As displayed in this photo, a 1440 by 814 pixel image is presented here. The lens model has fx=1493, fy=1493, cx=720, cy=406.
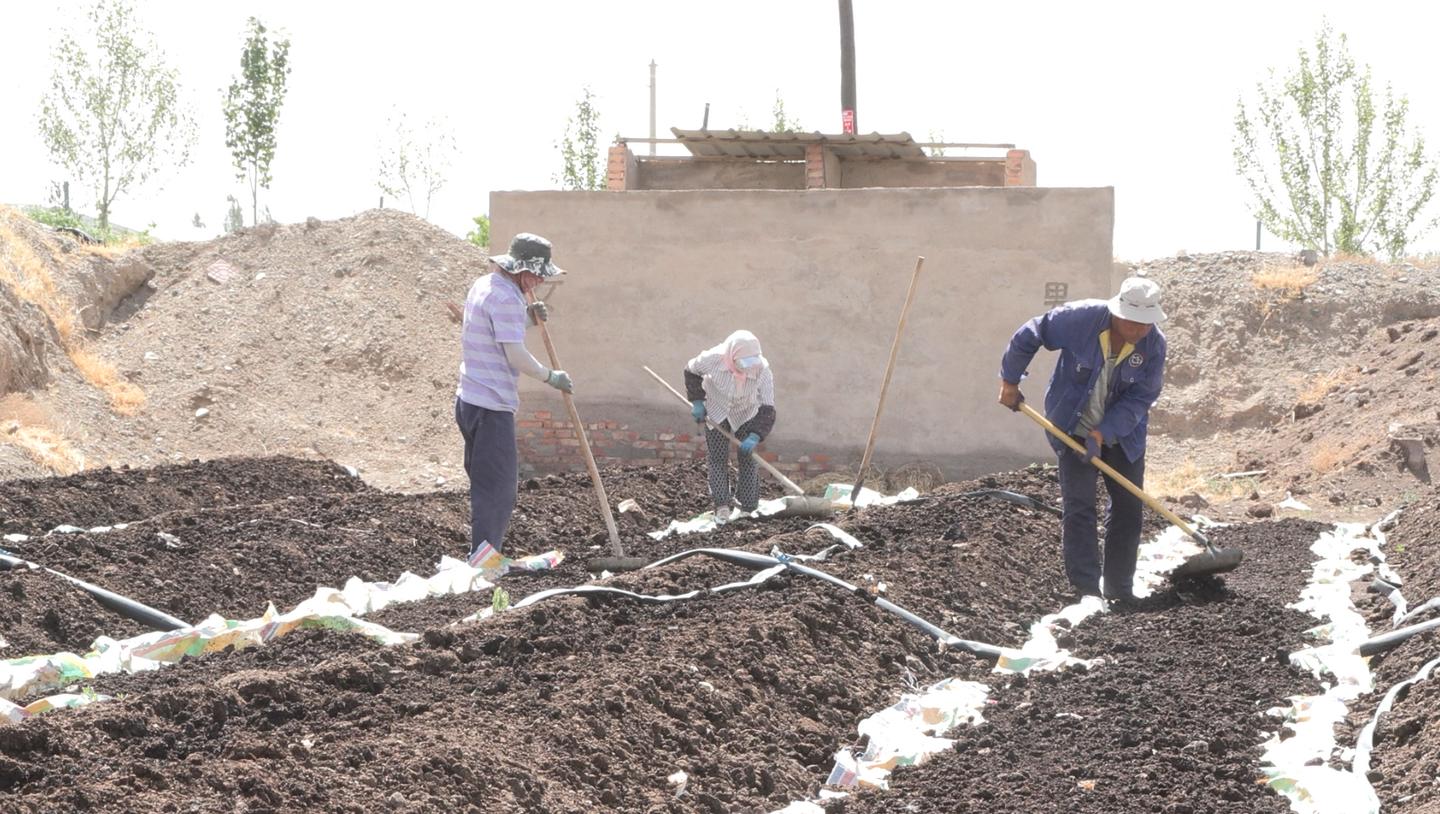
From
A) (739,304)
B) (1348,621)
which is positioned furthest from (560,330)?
(1348,621)

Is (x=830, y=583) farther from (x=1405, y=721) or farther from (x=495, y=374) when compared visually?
(x=1405, y=721)

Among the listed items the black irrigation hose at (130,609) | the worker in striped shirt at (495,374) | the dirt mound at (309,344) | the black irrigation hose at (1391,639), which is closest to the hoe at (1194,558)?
the black irrigation hose at (1391,639)

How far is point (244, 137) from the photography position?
23312 millimetres

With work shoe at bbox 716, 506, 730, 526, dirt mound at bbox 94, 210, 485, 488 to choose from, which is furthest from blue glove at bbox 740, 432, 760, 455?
dirt mound at bbox 94, 210, 485, 488

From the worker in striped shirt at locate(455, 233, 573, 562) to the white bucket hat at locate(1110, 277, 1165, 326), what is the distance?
2.66 m

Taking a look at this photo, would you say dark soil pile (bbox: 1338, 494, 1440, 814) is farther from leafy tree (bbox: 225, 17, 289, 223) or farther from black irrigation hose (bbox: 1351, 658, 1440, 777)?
leafy tree (bbox: 225, 17, 289, 223)

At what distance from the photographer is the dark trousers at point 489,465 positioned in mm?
7375

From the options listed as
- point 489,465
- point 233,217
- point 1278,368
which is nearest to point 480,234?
point 233,217

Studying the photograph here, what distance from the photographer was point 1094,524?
7.14 meters

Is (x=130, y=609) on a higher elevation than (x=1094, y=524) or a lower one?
lower

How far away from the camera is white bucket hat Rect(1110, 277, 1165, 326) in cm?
660

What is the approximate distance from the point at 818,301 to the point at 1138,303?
583cm

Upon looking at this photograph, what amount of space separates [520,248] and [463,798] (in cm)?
390

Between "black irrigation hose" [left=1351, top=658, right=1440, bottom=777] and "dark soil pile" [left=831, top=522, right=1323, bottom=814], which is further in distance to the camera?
"black irrigation hose" [left=1351, top=658, right=1440, bottom=777]
